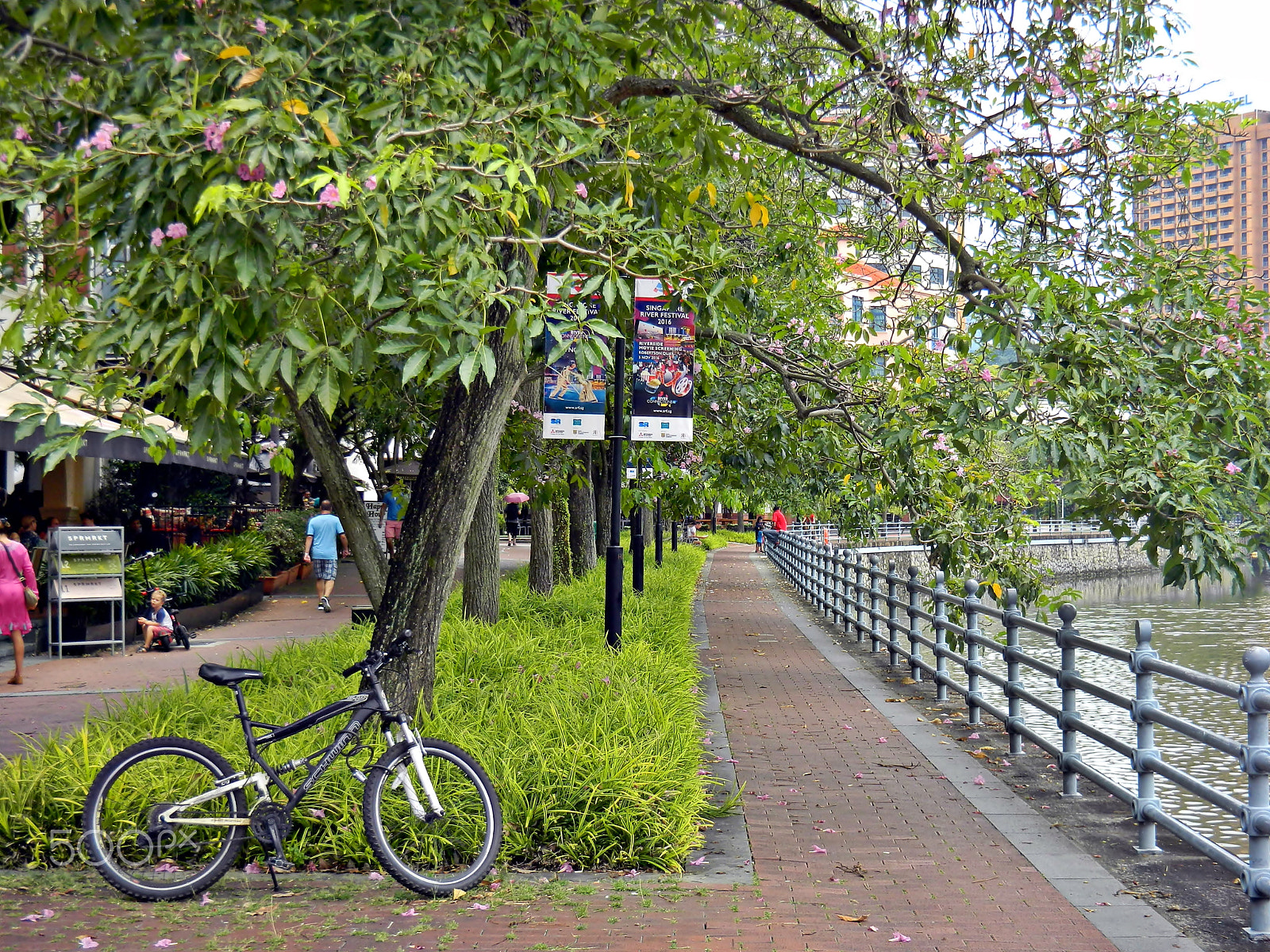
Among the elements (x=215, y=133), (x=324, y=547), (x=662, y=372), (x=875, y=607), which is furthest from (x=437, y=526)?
(x=324, y=547)

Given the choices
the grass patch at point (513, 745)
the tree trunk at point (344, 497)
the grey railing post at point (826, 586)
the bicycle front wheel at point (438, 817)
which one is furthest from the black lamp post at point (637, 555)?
the bicycle front wheel at point (438, 817)

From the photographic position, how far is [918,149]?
30.9ft

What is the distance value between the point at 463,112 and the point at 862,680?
321 inches

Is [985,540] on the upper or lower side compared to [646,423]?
lower

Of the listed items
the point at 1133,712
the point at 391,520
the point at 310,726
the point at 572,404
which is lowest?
the point at 1133,712

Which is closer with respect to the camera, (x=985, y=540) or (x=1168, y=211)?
(x=1168, y=211)

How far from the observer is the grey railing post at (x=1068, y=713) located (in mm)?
7289

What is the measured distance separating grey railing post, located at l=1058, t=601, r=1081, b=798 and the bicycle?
3701 millimetres

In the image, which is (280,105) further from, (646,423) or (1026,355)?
(646,423)

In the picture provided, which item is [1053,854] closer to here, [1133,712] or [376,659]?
[1133,712]

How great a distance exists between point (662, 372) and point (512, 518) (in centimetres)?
4135

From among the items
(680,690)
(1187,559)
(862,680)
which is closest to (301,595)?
(862,680)

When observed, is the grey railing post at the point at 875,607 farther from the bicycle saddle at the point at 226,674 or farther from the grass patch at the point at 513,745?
the bicycle saddle at the point at 226,674

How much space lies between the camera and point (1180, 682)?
19062 millimetres
